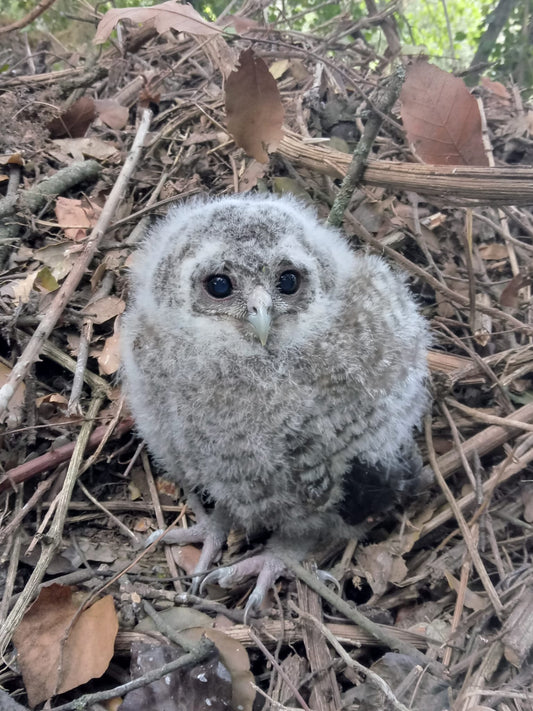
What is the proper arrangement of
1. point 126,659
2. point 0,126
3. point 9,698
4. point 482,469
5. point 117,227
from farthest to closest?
point 0,126, point 117,227, point 482,469, point 126,659, point 9,698

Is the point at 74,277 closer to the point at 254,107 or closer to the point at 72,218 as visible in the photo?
the point at 72,218

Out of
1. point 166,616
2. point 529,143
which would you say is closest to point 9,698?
point 166,616

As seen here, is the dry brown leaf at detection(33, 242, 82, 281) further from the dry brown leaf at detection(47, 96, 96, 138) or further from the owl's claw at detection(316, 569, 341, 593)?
the owl's claw at detection(316, 569, 341, 593)

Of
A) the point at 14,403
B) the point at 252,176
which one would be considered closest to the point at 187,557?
the point at 14,403

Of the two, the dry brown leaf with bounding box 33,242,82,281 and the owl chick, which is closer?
the owl chick

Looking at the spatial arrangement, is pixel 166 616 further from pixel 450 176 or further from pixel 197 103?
pixel 197 103

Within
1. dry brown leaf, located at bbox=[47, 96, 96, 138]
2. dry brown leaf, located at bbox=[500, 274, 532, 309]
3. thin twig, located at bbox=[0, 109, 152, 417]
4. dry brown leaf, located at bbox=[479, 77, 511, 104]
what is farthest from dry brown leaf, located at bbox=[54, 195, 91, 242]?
dry brown leaf, located at bbox=[479, 77, 511, 104]

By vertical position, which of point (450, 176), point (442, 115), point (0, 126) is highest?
point (442, 115)

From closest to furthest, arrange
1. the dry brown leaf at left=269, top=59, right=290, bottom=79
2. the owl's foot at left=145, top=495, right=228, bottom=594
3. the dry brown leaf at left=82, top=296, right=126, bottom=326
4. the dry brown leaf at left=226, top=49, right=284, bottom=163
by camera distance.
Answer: the owl's foot at left=145, top=495, right=228, bottom=594
the dry brown leaf at left=226, top=49, right=284, bottom=163
the dry brown leaf at left=82, top=296, right=126, bottom=326
the dry brown leaf at left=269, top=59, right=290, bottom=79
